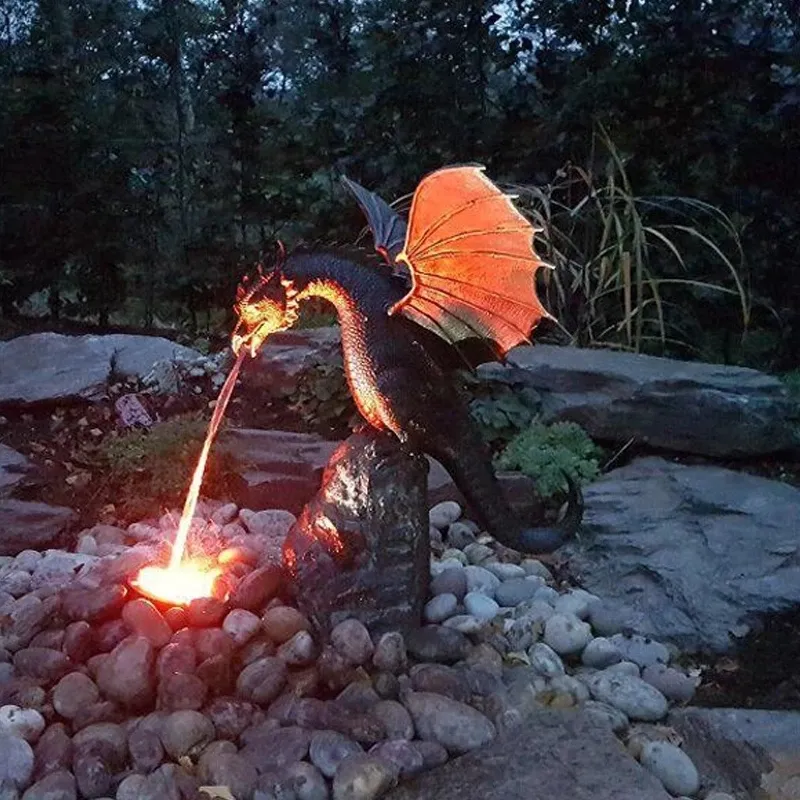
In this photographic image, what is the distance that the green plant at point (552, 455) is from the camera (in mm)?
3688

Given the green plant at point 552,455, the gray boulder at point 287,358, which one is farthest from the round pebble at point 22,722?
the gray boulder at point 287,358

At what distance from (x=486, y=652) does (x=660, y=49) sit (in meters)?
4.12

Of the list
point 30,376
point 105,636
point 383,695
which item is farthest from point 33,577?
point 30,376

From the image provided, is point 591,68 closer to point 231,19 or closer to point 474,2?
point 474,2

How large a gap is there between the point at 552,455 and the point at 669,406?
732 mm

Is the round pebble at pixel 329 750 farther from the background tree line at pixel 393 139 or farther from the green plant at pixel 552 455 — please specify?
the background tree line at pixel 393 139

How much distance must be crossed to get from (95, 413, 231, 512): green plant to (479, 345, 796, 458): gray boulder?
53.0 inches

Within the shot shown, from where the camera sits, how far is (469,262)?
8.25ft

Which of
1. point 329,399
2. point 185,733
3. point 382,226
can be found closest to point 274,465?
point 329,399

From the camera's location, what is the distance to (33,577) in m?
2.95

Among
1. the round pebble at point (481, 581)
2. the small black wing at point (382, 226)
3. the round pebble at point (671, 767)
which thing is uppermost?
the small black wing at point (382, 226)

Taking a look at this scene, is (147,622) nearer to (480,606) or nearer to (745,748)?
(480,606)

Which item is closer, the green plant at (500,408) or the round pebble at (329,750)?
the round pebble at (329,750)

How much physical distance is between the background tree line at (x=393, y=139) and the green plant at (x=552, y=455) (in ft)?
3.89
